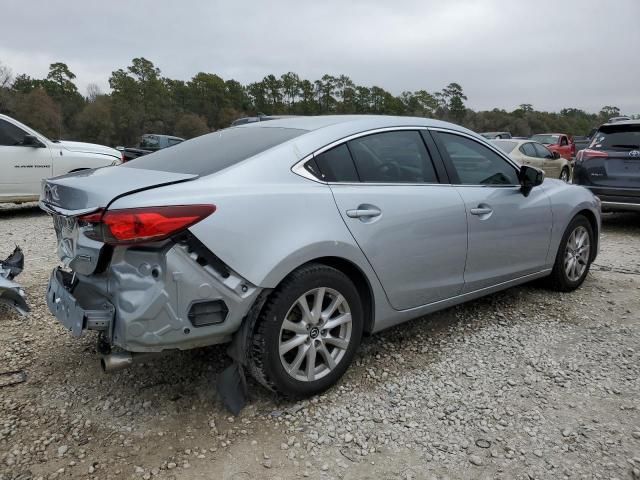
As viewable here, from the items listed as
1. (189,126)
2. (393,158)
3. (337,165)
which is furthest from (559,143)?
(189,126)

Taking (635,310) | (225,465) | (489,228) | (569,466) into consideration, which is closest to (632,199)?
(635,310)

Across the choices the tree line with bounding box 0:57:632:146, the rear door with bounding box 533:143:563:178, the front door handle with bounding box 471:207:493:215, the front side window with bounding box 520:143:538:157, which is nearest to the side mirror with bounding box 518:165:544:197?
the front door handle with bounding box 471:207:493:215

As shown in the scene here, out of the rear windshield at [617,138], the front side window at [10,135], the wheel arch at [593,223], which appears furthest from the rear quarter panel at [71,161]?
the rear windshield at [617,138]

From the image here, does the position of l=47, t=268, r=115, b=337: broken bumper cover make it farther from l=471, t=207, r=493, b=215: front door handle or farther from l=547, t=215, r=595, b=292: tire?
l=547, t=215, r=595, b=292: tire

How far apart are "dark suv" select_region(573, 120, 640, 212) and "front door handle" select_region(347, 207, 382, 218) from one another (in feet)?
19.2

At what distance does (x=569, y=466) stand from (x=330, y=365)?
48.1 inches

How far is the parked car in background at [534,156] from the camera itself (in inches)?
521

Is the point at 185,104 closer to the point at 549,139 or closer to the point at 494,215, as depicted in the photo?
the point at 549,139

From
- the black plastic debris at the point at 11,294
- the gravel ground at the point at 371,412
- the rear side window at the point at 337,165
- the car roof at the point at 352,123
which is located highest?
the car roof at the point at 352,123

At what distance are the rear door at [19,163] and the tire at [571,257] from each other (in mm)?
8041

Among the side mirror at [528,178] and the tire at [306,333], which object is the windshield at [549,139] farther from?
the tire at [306,333]

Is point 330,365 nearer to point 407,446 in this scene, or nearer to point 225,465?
point 407,446

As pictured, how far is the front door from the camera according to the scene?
138 inches

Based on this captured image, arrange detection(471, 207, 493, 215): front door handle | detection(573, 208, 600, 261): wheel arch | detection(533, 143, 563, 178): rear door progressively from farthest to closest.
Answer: detection(533, 143, 563, 178): rear door < detection(573, 208, 600, 261): wheel arch < detection(471, 207, 493, 215): front door handle
